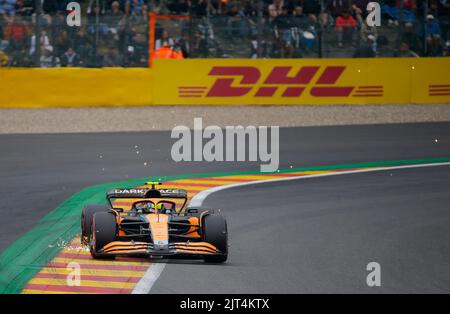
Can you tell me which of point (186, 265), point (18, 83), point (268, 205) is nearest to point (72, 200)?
point (268, 205)

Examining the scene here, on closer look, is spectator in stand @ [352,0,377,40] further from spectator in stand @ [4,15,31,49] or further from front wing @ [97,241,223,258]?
front wing @ [97,241,223,258]

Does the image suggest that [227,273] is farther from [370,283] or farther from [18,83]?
[18,83]

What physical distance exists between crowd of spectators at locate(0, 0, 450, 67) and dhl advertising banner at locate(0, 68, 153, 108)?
22cm

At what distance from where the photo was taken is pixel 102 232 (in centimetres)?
1148

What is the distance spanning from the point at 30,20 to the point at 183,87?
347 centimetres

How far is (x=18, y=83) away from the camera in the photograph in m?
24.6

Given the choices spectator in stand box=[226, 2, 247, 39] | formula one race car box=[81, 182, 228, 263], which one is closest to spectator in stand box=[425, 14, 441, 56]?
spectator in stand box=[226, 2, 247, 39]

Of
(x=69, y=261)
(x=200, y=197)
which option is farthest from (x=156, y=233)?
(x=200, y=197)

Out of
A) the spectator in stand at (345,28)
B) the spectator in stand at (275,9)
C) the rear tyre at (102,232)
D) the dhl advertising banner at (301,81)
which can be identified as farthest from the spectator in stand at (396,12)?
the rear tyre at (102,232)

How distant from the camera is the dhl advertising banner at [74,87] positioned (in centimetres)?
2462

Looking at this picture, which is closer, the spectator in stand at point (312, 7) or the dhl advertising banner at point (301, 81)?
the dhl advertising banner at point (301, 81)

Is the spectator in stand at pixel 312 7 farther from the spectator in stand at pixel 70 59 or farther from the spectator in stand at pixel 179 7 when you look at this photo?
the spectator in stand at pixel 70 59

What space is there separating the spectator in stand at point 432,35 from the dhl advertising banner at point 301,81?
336mm

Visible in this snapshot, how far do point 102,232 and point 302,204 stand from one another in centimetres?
485
